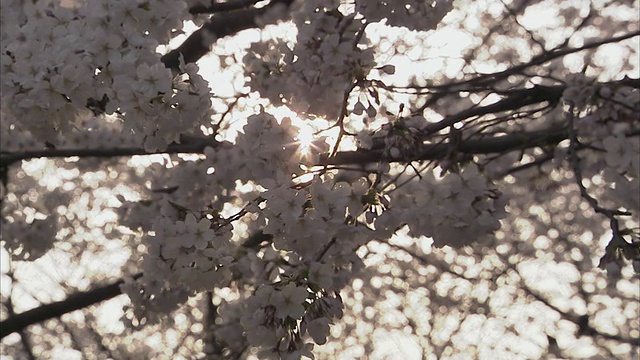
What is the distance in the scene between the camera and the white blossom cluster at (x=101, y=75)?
2.58 meters

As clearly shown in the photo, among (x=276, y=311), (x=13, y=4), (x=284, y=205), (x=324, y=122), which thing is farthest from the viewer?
(x=13, y=4)

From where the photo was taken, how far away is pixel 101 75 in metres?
2.68

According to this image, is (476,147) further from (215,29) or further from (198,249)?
(215,29)

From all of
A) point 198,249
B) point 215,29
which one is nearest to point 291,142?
point 198,249

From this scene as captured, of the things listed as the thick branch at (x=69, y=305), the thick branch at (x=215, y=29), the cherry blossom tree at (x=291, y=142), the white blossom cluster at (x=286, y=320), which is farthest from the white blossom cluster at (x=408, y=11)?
the thick branch at (x=69, y=305)

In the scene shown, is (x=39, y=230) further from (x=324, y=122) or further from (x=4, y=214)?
(x=324, y=122)

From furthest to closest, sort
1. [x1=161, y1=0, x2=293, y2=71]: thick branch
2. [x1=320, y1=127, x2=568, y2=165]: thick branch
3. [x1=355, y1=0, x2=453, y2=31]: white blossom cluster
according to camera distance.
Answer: [x1=161, y1=0, x2=293, y2=71]: thick branch
[x1=355, y1=0, x2=453, y2=31]: white blossom cluster
[x1=320, y1=127, x2=568, y2=165]: thick branch

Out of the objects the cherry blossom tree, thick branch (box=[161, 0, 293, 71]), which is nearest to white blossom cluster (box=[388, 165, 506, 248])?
the cherry blossom tree

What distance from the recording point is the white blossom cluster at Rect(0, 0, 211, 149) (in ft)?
8.45

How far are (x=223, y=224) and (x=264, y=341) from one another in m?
0.48

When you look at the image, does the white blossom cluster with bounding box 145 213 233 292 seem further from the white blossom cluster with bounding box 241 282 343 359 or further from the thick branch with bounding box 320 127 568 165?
the thick branch with bounding box 320 127 568 165

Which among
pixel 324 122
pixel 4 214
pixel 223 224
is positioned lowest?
pixel 4 214

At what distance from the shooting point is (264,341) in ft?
7.14

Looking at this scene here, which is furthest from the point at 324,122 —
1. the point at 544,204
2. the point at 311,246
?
the point at 544,204
